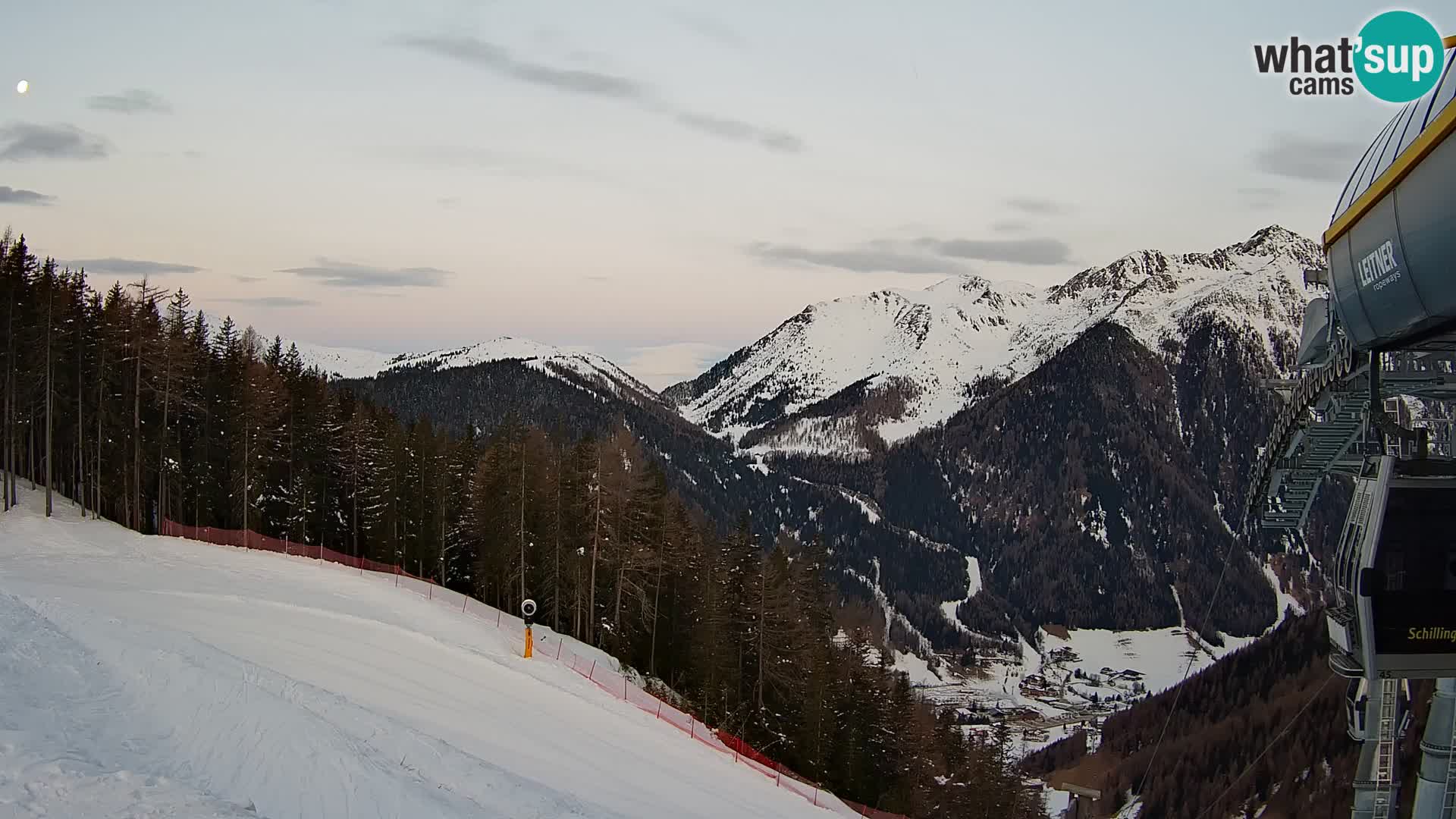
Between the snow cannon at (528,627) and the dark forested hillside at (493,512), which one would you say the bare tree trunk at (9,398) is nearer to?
the dark forested hillside at (493,512)

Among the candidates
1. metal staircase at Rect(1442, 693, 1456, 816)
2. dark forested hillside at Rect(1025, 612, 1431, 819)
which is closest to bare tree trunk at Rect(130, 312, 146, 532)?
metal staircase at Rect(1442, 693, 1456, 816)

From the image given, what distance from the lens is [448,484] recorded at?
52781 millimetres

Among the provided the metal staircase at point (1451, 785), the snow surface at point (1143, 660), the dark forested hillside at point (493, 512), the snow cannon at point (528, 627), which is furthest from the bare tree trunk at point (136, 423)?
the snow surface at point (1143, 660)

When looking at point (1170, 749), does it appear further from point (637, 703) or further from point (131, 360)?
point (131, 360)

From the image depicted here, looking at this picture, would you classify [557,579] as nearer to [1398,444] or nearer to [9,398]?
[9,398]

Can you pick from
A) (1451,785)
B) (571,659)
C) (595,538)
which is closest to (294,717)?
(1451,785)

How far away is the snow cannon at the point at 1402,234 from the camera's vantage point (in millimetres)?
7797

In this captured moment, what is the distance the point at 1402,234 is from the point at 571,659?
33051 mm

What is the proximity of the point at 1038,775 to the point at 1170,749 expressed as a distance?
2840 cm

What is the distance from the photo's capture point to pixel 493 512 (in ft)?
159

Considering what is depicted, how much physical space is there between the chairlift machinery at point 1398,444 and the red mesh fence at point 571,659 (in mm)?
17079

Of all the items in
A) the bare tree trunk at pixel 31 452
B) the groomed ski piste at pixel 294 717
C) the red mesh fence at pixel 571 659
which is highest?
the bare tree trunk at pixel 31 452

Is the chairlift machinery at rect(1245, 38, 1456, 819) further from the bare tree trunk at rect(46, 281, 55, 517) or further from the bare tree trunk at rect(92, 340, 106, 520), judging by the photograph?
the bare tree trunk at rect(92, 340, 106, 520)

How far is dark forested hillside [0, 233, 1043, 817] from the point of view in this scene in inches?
1734
